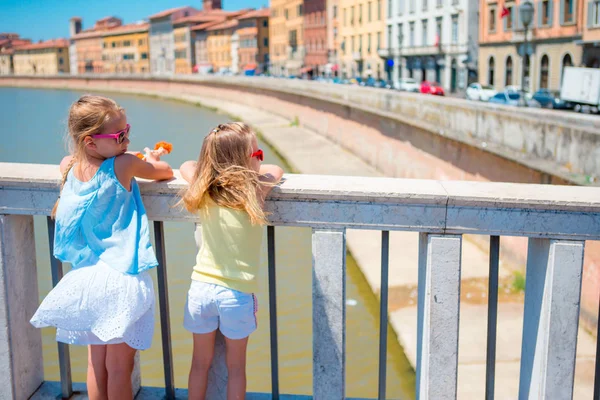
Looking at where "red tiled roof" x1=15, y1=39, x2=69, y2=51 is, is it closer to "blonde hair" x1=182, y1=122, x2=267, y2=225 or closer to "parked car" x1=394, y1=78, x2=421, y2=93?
"parked car" x1=394, y1=78, x2=421, y2=93

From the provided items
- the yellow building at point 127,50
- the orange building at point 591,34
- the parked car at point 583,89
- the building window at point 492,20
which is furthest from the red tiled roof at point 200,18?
the parked car at point 583,89

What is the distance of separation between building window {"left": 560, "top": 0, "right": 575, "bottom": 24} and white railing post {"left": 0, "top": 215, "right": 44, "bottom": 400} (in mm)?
30730

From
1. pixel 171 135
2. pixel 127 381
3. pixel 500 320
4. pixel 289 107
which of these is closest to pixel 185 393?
pixel 127 381

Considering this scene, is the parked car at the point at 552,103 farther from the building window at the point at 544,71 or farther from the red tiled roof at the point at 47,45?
the red tiled roof at the point at 47,45

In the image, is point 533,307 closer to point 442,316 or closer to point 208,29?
point 442,316

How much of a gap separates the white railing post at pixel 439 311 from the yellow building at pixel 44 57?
128 meters

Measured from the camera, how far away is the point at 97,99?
2.40 metres

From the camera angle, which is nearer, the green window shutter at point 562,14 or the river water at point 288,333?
the river water at point 288,333

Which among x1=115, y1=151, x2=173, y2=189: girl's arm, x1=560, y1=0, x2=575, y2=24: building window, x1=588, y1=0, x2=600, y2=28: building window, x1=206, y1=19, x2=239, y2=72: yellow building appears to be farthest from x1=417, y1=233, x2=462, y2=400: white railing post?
x1=206, y1=19, x2=239, y2=72: yellow building

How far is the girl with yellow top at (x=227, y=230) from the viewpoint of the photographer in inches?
93.6

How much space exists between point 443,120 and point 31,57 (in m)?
125

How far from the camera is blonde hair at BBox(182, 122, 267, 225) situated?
92.4 inches

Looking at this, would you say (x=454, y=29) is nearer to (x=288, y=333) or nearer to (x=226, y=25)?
(x=288, y=333)

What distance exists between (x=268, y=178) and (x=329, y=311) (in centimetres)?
48
